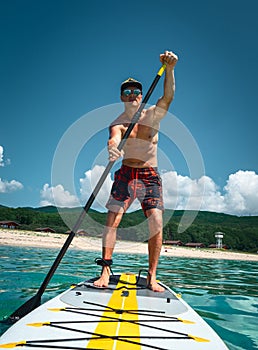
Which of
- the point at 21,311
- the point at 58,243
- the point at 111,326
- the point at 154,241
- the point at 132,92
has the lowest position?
the point at 58,243

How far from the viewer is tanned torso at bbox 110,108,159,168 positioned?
4.73 meters

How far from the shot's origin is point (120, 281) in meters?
4.84

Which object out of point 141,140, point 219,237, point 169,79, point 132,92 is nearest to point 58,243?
point 141,140

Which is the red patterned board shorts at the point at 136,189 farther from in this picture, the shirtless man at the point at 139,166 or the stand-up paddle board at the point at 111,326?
the stand-up paddle board at the point at 111,326

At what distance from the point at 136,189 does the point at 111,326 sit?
7.80 ft

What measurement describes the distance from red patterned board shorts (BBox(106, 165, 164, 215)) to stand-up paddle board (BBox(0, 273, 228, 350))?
1.32 meters

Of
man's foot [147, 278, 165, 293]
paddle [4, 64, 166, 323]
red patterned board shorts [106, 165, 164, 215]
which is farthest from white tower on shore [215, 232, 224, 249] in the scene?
paddle [4, 64, 166, 323]

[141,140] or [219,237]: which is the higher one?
[141,140]

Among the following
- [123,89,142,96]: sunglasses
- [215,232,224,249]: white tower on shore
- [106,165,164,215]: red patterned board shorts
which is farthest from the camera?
[215,232,224,249]: white tower on shore

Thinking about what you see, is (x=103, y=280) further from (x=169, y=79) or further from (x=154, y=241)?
(x=169, y=79)

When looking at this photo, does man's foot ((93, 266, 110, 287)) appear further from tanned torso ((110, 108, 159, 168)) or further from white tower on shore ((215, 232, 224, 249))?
white tower on shore ((215, 232, 224, 249))

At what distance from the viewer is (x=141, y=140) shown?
188 inches

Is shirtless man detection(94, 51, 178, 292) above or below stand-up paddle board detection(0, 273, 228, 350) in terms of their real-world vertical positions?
above

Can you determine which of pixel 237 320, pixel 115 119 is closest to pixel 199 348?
pixel 237 320
